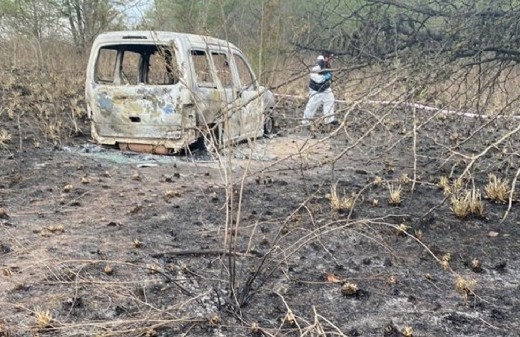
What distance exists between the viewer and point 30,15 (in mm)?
14461

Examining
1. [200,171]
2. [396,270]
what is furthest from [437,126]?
[396,270]

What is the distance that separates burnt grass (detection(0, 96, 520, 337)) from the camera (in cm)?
337

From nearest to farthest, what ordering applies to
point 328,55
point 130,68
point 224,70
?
point 224,70 < point 328,55 < point 130,68

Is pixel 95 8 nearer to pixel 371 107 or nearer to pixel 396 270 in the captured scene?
pixel 371 107

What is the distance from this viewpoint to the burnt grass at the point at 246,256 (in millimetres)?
3371

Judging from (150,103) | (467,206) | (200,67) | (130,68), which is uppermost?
(200,67)

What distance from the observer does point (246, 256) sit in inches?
168

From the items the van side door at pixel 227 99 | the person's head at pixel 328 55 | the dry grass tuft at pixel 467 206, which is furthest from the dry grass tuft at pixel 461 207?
the van side door at pixel 227 99

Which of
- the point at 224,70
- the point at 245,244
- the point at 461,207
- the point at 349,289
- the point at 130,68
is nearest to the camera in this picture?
the point at 349,289

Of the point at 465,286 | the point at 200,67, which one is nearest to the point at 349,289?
the point at 465,286

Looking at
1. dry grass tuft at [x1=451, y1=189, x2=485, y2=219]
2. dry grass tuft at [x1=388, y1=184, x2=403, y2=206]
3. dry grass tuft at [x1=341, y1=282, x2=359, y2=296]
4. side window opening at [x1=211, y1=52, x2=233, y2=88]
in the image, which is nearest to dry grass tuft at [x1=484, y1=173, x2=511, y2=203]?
dry grass tuft at [x1=451, y1=189, x2=485, y2=219]

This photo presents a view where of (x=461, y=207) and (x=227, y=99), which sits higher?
(x=227, y=99)

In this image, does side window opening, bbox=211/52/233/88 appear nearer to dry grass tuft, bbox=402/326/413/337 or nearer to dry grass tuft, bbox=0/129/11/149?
dry grass tuft, bbox=402/326/413/337

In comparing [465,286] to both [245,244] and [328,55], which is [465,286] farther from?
[328,55]
